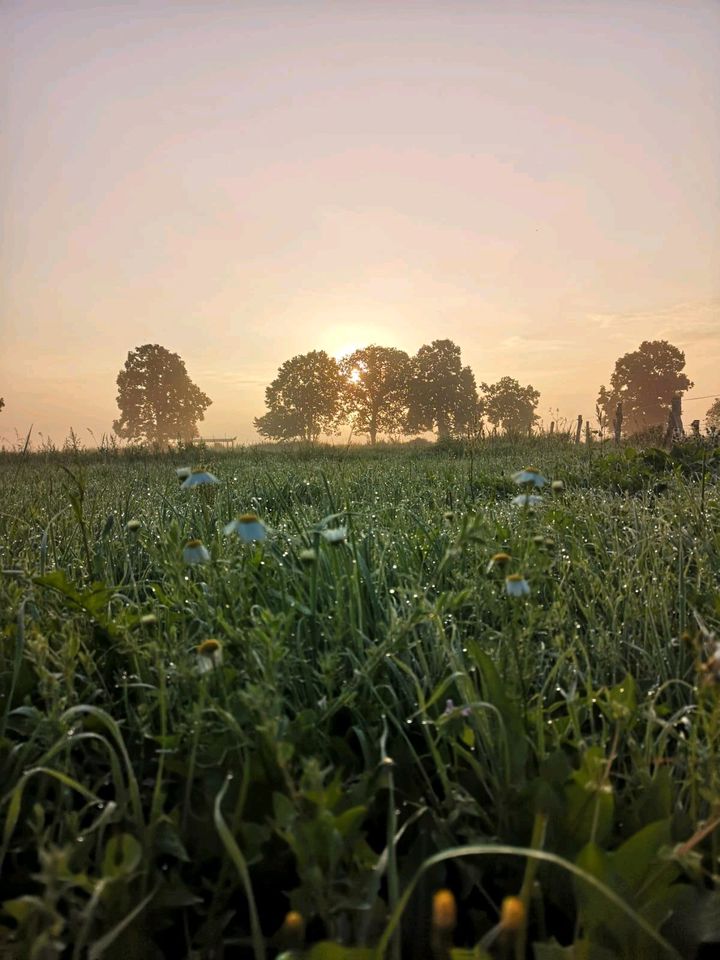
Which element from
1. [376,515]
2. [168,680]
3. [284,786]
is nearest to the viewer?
[284,786]

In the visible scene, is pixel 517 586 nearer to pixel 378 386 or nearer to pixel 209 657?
pixel 209 657

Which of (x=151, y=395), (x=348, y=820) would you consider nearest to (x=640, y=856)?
(x=348, y=820)

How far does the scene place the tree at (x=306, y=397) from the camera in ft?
179

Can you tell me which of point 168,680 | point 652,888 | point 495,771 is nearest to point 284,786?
point 495,771

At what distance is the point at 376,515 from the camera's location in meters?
3.43

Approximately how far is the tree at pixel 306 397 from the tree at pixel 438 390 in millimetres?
6024

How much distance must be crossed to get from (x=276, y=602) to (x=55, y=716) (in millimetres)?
928

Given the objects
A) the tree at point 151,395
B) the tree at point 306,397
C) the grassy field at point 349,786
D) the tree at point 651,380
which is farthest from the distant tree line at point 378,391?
the grassy field at point 349,786

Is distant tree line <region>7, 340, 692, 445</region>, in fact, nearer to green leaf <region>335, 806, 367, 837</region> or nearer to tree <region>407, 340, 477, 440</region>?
tree <region>407, 340, 477, 440</region>

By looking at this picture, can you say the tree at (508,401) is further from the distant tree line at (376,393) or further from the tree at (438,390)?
the tree at (438,390)

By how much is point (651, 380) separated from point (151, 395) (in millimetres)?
45363

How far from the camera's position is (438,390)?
51781 millimetres

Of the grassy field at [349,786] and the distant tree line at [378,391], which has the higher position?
the distant tree line at [378,391]

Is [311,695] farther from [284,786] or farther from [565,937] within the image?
[565,937]
